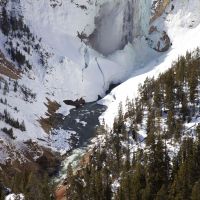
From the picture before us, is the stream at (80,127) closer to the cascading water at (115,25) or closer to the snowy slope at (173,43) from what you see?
the snowy slope at (173,43)

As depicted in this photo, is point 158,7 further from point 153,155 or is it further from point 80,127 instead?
point 153,155

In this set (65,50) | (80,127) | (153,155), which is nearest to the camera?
(153,155)

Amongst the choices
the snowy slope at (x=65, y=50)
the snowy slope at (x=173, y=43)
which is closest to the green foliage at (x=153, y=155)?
the snowy slope at (x=65, y=50)

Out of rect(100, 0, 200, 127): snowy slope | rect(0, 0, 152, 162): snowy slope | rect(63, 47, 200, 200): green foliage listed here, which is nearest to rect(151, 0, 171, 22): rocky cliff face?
rect(100, 0, 200, 127): snowy slope

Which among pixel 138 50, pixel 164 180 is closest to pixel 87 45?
pixel 138 50

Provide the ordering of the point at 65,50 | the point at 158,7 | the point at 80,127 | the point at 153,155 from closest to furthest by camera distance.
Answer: the point at 153,155
the point at 80,127
the point at 65,50
the point at 158,7

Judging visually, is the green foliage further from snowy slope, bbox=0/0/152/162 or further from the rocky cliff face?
the rocky cliff face

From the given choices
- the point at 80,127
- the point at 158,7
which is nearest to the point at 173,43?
the point at 158,7

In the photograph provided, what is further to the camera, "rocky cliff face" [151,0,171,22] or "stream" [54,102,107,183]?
"rocky cliff face" [151,0,171,22]

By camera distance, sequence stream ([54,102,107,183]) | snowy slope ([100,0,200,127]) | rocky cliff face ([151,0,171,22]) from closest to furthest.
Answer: stream ([54,102,107,183]), snowy slope ([100,0,200,127]), rocky cliff face ([151,0,171,22])

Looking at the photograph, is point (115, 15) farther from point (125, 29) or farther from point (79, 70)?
point (79, 70)
